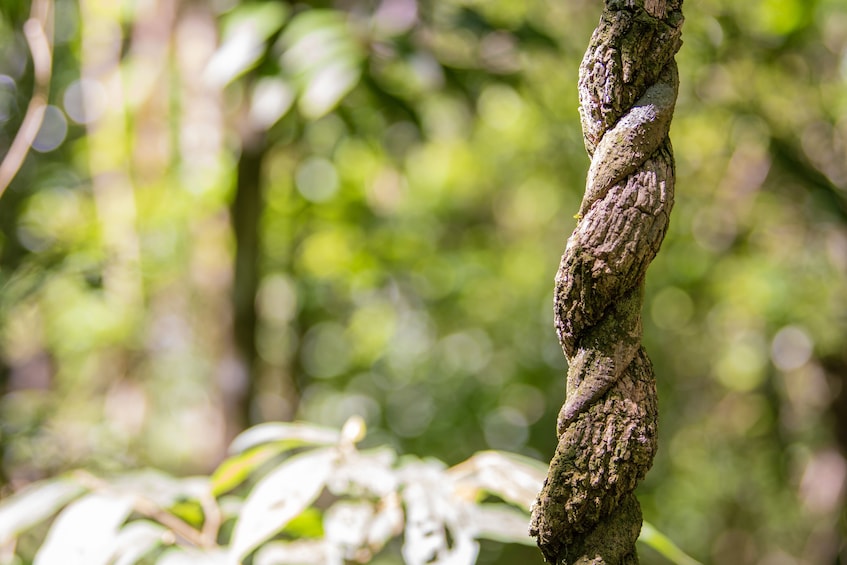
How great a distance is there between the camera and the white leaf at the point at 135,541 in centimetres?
51

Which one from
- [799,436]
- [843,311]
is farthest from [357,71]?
[799,436]

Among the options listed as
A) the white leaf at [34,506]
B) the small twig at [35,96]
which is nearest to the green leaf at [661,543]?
the white leaf at [34,506]

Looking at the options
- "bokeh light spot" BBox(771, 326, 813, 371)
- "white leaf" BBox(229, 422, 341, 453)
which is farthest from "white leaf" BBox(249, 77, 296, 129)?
"bokeh light spot" BBox(771, 326, 813, 371)

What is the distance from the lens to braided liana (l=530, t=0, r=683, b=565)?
10.8 inches

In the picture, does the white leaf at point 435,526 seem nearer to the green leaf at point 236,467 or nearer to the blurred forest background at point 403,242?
the green leaf at point 236,467

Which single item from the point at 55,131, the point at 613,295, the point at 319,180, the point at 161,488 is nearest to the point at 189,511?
the point at 161,488

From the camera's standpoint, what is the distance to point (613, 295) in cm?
28

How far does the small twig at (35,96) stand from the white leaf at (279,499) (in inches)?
24.9

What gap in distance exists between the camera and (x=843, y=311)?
1.76 m

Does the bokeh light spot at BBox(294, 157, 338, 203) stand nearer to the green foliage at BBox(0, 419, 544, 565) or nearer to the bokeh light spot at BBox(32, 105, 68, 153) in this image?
the bokeh light spot at BBox(32, 105, 68, 153)

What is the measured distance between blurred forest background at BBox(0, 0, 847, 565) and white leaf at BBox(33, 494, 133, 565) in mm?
440

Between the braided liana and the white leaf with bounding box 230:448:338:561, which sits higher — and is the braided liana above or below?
above

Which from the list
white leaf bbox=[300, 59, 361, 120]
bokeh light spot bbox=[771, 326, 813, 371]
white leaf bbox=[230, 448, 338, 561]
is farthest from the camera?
bokeh light spot bbox=[771, 326, 813, 371]

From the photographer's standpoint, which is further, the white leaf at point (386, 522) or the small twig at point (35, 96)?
the small twig at point (35, 96)
